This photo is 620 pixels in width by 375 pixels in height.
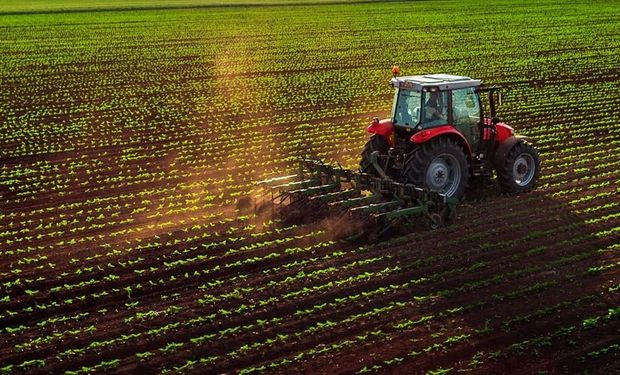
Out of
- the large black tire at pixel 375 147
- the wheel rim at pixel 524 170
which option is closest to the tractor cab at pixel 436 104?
the large black tire at pixel 375 147

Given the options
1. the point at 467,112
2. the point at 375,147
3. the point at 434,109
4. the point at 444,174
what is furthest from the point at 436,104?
the point at 375,147

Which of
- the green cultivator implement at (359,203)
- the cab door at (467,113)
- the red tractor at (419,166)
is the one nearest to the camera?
the green cultivator implement at (359,203)

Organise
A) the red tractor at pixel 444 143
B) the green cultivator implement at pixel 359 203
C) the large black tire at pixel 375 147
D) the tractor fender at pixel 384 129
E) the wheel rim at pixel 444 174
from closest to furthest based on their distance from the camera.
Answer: the green cultivator implement at pixel 359 203, the red tractor at pixel 444 143, the wheel rim at pixel 444 174, the tractor fender at pixel 384 129, the large black tire at pixel 375 147

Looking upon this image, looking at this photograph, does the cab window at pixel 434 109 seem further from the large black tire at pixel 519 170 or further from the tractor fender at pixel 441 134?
the large black tire at pixel 519 170

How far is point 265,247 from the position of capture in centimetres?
1130

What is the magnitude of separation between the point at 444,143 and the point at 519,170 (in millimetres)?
1981

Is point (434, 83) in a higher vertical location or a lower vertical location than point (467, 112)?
higher

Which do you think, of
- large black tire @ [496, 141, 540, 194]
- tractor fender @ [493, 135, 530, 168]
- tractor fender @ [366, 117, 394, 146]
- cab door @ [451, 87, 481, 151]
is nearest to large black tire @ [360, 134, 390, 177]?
tractor fender @ [366, 117, 394, 146]

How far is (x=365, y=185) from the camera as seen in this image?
12375 millimetres

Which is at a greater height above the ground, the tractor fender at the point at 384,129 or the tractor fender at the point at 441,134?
the tractor fender at the point at 384,129

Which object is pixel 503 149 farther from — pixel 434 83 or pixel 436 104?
pixel 434 83

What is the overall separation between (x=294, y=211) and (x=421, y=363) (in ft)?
15.3

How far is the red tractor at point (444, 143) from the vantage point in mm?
12172

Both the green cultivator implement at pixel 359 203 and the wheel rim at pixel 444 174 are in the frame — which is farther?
the wheel rim at pixel 444 174
